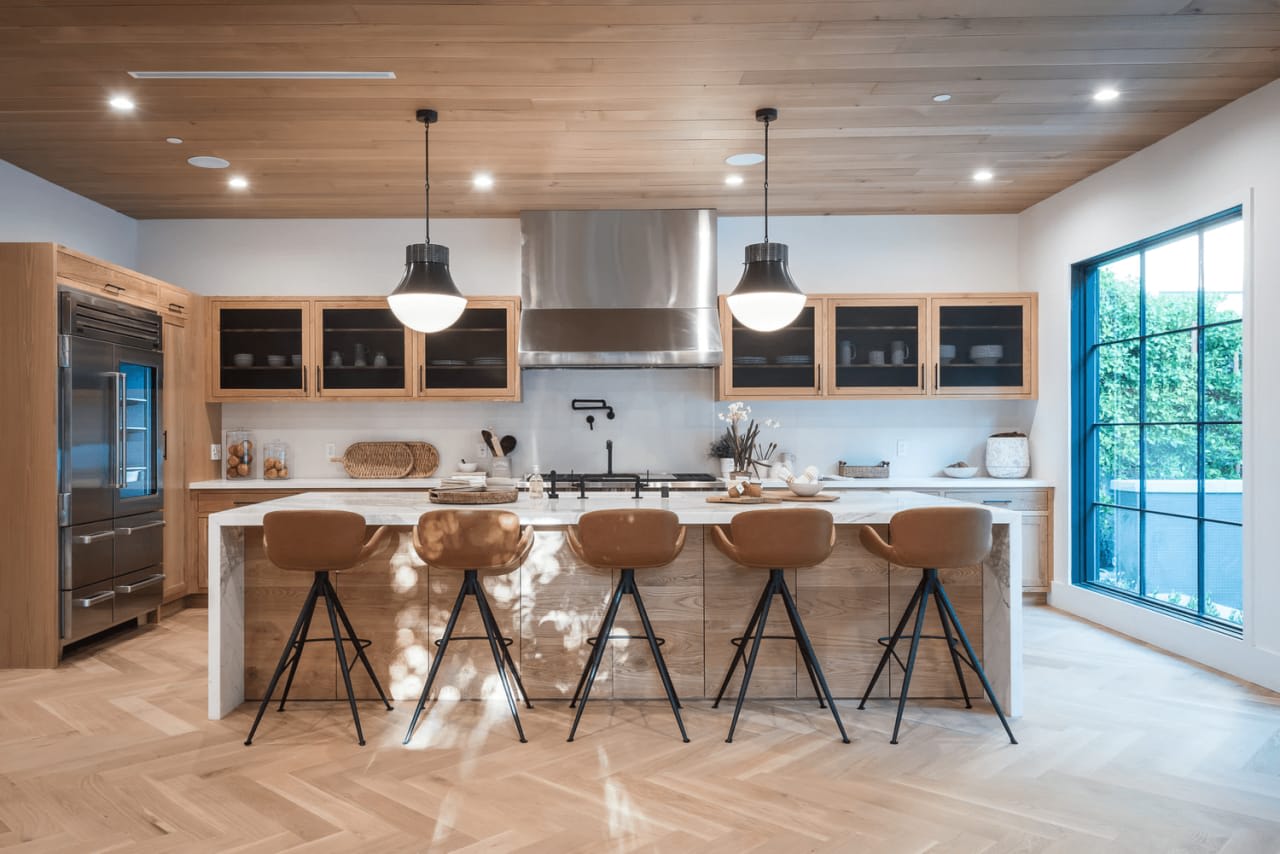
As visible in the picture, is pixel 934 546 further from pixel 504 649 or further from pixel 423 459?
pixel 423 459

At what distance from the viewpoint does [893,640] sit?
3.22 m

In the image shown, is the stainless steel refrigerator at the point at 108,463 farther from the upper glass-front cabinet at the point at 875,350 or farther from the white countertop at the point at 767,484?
the upper glass-front cabinet at the point at 875,350

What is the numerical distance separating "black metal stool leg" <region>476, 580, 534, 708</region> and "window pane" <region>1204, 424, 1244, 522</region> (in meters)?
3.32

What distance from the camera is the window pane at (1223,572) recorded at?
395 centimetres

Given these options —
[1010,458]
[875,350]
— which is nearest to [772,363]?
[875,350]

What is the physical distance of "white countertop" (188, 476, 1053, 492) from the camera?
17.4 ft

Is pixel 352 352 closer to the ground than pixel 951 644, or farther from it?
farther from it

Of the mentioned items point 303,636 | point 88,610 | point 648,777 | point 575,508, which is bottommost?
point 648,777

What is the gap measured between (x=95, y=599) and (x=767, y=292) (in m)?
3.68

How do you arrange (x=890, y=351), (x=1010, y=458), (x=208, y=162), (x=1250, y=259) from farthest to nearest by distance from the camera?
(x=890, y=351) < (x=1010, y=458) < (x=208, y=162) < (x=1250, y=259)

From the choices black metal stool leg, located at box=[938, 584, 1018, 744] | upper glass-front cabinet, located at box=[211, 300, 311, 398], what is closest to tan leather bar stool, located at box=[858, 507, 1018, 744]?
black metal stool leg, located at box=[938, 584, 1018, 744]

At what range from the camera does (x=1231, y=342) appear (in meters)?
3.98

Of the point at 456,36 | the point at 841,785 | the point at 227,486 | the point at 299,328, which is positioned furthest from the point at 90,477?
the point at 841,785

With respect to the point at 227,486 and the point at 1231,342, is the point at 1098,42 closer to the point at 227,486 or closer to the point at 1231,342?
the point at 1231,342
